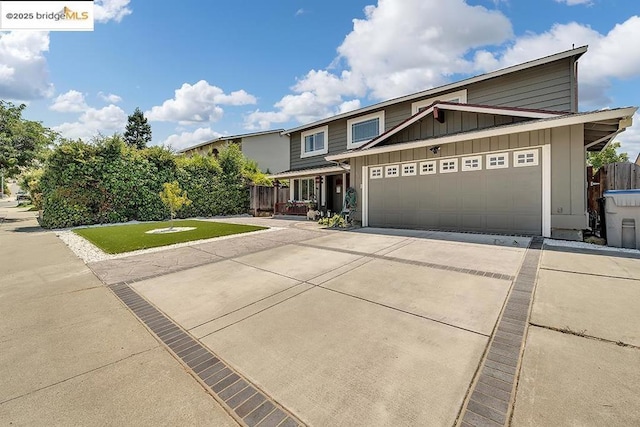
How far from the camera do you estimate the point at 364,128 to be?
13.8 m

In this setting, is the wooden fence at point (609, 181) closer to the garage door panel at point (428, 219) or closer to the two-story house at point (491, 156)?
the two-story house at point (491, 156)

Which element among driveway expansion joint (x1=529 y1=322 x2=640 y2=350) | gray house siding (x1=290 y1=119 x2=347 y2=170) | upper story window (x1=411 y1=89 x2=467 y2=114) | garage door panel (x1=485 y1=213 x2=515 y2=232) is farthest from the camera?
gray house siding (x1=290 y1=119 x2=347 y2=170)

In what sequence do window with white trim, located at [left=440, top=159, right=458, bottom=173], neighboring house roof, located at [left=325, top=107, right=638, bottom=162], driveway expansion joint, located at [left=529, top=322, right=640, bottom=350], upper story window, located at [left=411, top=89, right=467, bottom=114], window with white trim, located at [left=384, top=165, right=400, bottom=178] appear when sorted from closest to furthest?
driveway expansion joint, located at [left=529, top=322, right=640, bottom=350] < neighboring house roof, located at [left=325, top=107, right=638, bottom=162] < window with white trim, located at [left=440, top=159, right=458, bottom=173] < window with white trim, located at [left=384, top=165, right=400, bottom=178] < upper story window, located at [left=411, top=89, right=467, bottom=114]

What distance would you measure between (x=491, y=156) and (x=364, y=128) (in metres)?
7.07

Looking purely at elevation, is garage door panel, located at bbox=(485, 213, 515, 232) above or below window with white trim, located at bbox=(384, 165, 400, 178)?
below

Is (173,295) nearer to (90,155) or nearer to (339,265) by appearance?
(339,265)

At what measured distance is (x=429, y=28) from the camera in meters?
10.2

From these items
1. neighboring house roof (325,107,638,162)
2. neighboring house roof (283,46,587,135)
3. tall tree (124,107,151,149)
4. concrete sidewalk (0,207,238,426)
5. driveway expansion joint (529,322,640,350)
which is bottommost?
concrete sidewalk (0,207,238,426)

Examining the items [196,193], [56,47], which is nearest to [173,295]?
[56,47]

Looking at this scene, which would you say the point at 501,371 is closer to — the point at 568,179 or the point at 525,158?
the point at 568,179

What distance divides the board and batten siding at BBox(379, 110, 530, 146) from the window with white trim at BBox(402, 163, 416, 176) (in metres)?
0.93

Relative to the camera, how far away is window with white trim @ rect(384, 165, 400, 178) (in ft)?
32.2

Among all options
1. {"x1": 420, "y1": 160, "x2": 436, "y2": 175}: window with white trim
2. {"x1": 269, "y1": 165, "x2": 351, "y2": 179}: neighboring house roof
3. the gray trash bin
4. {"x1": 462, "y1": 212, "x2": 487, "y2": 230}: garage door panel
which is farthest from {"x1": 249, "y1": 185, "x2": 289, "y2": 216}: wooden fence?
the gray trash bin
